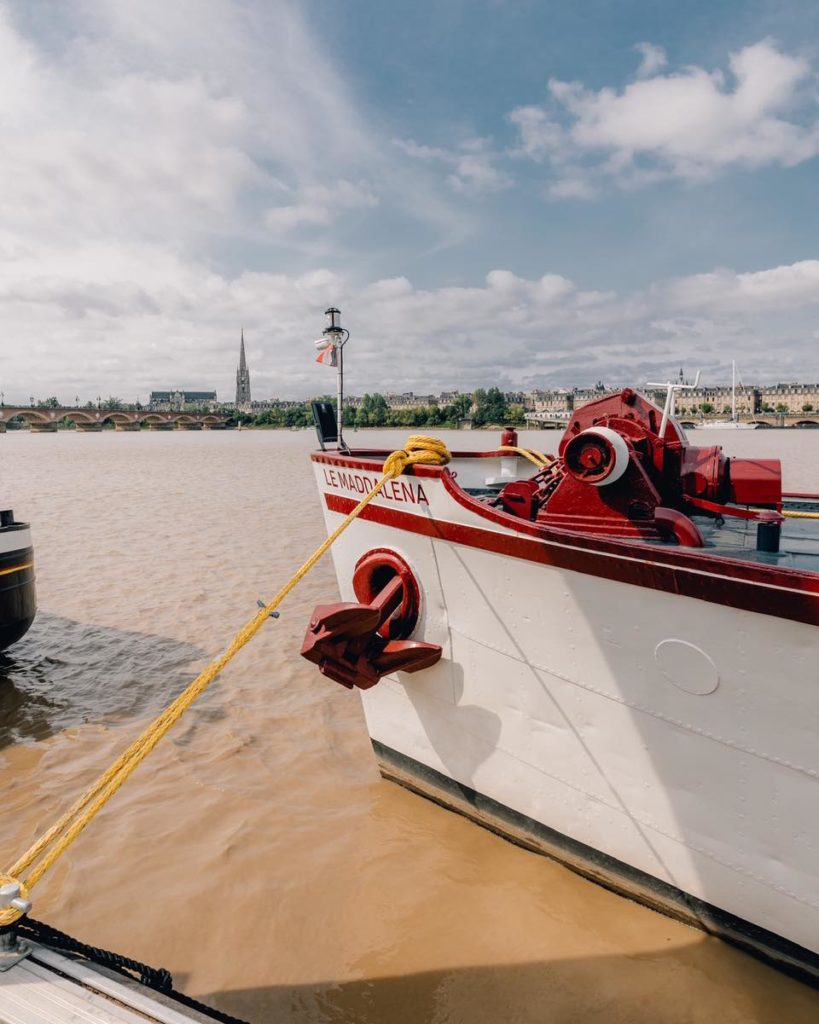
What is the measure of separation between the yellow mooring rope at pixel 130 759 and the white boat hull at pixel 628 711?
24 centimetres

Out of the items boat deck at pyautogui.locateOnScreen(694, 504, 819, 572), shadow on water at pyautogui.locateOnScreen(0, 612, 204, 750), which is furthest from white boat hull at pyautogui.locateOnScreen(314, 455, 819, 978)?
shadow on water at pyautogui.locateOnScreen(0, 612, 204, 750)

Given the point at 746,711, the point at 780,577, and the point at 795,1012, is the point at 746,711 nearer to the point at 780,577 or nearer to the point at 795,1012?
the point at 780,577

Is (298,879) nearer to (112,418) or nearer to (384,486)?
(384,486)

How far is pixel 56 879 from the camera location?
193 inches

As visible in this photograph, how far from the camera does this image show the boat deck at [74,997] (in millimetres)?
2457

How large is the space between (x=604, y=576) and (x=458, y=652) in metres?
1.49

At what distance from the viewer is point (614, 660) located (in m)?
4.05

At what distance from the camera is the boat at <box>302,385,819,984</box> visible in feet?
11.8

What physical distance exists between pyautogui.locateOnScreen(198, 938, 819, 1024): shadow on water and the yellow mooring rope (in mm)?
1546

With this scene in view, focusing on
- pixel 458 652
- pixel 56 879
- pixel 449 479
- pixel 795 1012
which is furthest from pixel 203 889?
pixel 795 1012

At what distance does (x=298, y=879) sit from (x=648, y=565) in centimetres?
347

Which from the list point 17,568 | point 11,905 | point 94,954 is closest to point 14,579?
point 17,568

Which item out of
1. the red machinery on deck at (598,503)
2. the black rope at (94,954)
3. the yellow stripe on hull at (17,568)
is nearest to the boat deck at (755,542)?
the red machinery on deck at (598,503)

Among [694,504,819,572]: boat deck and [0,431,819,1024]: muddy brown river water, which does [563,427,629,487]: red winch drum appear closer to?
[694,504,819,572]: boat deck
